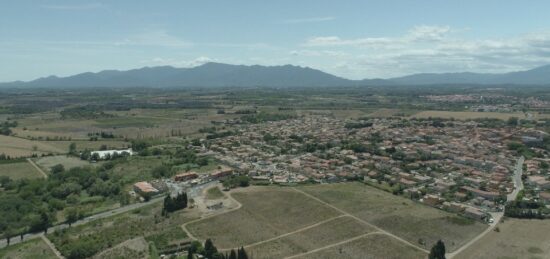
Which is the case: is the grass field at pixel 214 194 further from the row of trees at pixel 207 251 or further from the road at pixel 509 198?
the road at pixel 509 198

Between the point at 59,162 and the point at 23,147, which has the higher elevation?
the point at 59,162

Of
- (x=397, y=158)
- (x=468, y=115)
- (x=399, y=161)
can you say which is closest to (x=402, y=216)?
(x=399, y=161)

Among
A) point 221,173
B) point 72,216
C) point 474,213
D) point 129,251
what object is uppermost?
point 474,213

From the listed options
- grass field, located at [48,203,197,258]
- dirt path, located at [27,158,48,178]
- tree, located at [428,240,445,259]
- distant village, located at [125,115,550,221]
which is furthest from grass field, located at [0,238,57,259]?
tree, located at [428,240,445,259]

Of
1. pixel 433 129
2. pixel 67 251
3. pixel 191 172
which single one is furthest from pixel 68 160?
pixel 433 129

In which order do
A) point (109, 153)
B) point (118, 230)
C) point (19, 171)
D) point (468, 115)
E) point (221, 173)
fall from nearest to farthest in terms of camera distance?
point (118, 230), point (221, 173), point (19, 171), point (109, 153), point (468, 115)

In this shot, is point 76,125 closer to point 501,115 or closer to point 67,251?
point 67,251

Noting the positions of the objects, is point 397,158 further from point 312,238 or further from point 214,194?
point 312,238
